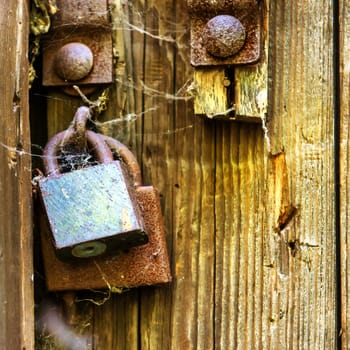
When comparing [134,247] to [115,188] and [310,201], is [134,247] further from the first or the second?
[310,201]

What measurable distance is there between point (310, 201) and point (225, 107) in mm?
198

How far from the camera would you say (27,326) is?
1.06m

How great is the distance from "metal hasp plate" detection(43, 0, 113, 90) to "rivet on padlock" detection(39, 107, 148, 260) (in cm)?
18

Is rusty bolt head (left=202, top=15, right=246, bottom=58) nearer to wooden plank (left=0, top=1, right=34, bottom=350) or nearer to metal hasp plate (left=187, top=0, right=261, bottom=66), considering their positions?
metal hasp plate (left=187, top=0, right=261, bottom=66)

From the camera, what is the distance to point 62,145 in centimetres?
116

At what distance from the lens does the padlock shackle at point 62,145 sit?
1.14 meters

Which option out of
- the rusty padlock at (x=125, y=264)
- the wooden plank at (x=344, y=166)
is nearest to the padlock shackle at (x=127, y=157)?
the rusty padlock at (x=125, y=264)

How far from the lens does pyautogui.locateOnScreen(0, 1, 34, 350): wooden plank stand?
1.03 metres

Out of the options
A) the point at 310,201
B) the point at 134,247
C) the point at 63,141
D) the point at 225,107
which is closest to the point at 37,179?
the point at 63,141

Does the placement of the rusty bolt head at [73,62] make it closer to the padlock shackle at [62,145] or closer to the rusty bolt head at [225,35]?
the padlock shackle at [62,145]

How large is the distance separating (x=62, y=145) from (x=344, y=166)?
0.43 meters

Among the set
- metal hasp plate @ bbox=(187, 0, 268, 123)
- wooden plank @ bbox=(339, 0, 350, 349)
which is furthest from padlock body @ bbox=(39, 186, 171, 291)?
wooden plank @ bbox=(339, 0, 350, 349)

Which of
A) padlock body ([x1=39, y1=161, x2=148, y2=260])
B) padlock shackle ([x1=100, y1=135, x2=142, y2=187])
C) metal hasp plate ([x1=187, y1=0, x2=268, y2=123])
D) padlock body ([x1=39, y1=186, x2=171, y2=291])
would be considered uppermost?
metal hasp plate ([x1=187, y1=0, x2=268, y2=123])

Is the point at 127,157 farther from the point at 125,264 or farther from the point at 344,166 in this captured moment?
the point at 344,166
